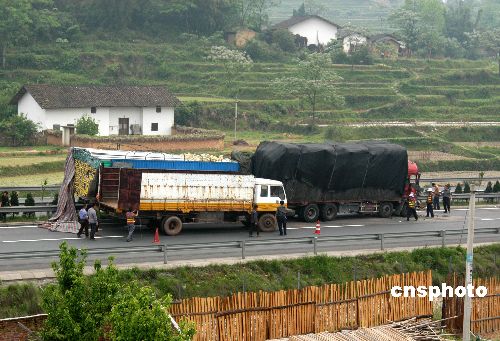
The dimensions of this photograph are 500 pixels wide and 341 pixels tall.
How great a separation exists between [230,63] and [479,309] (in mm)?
60102

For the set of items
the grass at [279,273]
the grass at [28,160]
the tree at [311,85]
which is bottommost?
the grass at [279,273]

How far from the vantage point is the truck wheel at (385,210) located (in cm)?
4106

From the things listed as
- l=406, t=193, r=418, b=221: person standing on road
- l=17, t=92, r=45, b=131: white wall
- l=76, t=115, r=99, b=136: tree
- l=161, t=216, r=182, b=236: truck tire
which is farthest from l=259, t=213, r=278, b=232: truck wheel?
l=17, t=92, r=45, b=131: white wall

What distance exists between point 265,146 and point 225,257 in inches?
391

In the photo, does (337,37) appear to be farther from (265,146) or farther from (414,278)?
(414,278)

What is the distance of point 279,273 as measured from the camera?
30234mm

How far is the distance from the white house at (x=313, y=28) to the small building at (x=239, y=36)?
24.1 feet

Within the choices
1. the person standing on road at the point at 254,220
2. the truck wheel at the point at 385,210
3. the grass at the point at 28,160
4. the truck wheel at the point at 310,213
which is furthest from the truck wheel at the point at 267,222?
the grass at the point at 28,160

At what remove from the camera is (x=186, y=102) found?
77688 mm

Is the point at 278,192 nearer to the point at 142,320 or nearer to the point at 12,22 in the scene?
the point at 142,320

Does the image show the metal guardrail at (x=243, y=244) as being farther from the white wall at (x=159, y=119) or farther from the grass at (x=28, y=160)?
the white wall at (x=159, y=119)

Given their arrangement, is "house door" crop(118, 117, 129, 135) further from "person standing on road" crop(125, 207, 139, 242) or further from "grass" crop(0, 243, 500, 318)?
"grass" crop(0, 243, 500, 318)

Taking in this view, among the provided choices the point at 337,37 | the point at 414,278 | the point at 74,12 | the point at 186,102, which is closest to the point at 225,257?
the point at 414,278

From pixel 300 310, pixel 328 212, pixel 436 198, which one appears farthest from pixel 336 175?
pixel 300 310
